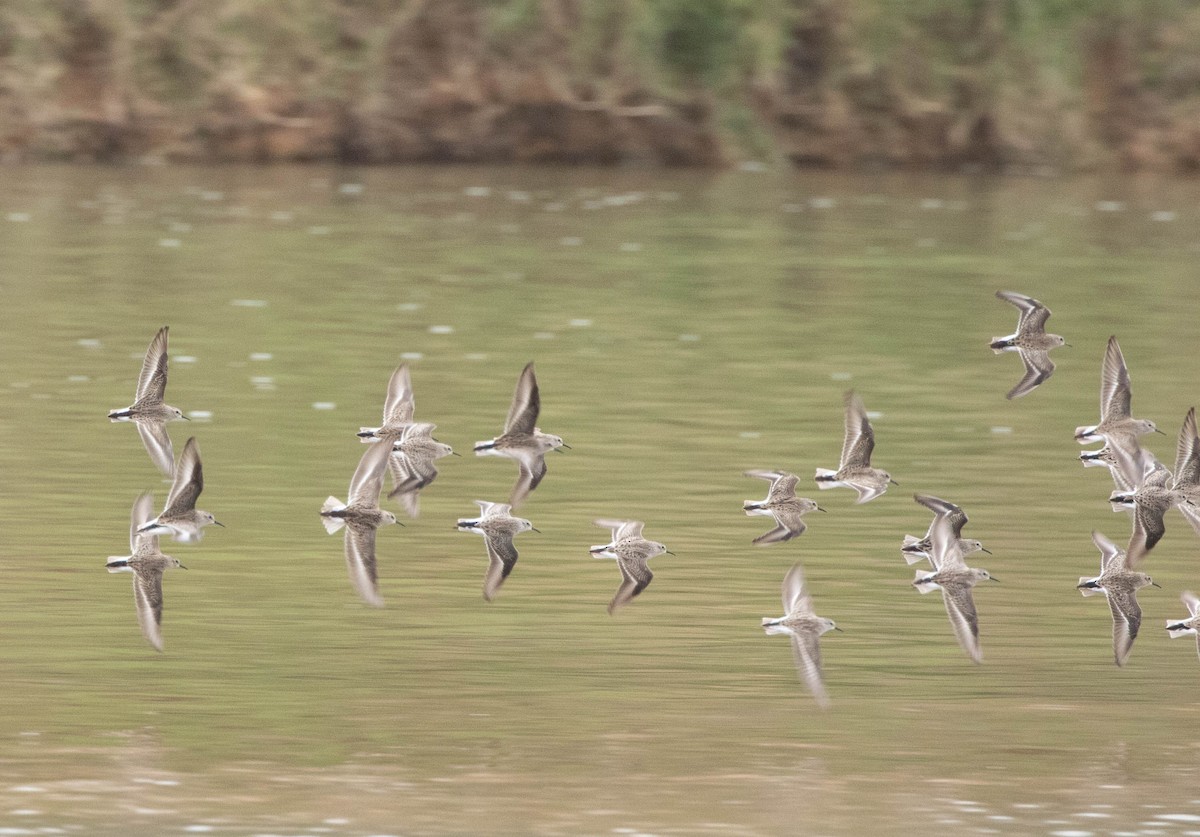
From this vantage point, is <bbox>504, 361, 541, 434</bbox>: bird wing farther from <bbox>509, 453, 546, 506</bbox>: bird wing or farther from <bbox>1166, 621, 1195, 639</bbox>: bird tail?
<bbox>1166, 621, 1195, 639</bbox>: bird tail

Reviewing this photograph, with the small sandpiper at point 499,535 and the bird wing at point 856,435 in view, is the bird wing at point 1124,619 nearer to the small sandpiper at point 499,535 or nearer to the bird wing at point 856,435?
the bird wing at point 856,435

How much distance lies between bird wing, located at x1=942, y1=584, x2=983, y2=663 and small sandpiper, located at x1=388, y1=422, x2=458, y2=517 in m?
1.75

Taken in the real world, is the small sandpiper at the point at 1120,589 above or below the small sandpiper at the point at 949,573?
above

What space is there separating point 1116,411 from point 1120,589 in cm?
59

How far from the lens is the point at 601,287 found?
2209 cm

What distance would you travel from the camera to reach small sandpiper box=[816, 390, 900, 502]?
888 centimetres

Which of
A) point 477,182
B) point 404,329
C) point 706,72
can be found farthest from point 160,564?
point 706,72

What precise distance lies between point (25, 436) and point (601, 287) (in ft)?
26.5

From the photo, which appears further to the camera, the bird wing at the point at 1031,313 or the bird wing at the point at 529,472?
the bird wing at the point at 1031,313

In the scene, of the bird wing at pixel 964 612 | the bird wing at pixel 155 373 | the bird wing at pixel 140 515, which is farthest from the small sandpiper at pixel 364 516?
the bird wing at pixel 964 612

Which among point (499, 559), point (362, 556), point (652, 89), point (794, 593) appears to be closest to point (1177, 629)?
point (794, 593)

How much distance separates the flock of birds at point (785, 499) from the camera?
336 inches

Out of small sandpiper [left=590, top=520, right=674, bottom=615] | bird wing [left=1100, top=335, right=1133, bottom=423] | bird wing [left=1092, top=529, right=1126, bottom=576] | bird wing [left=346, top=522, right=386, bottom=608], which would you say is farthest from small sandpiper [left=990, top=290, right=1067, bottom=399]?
bird wing [left=346, top=522, right=386, bottom=608]

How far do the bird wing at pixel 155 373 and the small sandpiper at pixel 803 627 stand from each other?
6.82 feet
